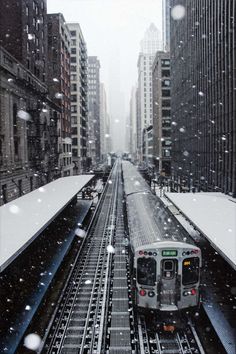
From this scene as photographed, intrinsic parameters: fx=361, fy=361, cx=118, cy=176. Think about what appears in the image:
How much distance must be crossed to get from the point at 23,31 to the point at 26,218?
24.6 meters

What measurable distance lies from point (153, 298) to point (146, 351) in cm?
162

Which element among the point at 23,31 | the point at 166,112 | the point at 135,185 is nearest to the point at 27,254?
the point at 135,185

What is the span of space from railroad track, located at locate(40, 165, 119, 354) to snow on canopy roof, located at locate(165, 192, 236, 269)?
16.3ft

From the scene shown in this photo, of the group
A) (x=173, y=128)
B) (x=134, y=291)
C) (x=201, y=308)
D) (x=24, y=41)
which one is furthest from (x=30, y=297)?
(x=173, y=128)

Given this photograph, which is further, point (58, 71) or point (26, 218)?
point (58, 71)

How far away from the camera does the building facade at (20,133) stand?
26.6m

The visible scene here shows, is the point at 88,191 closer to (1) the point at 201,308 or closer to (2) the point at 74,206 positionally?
(2) the point at 74,206

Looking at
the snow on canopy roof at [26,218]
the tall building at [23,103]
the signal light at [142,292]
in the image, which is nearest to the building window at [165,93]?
the tall building at [23,103]

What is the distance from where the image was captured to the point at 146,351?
1122cm

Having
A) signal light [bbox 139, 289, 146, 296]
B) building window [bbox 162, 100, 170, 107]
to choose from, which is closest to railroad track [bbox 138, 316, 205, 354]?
signal light [bbox 139, 289, 146, 296]

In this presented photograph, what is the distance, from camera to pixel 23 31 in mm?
34594

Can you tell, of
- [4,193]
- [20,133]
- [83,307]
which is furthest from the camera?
[20,133]

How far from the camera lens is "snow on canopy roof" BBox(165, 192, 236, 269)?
40.0 feet

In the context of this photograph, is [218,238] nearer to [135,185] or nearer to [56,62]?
[135,185]
